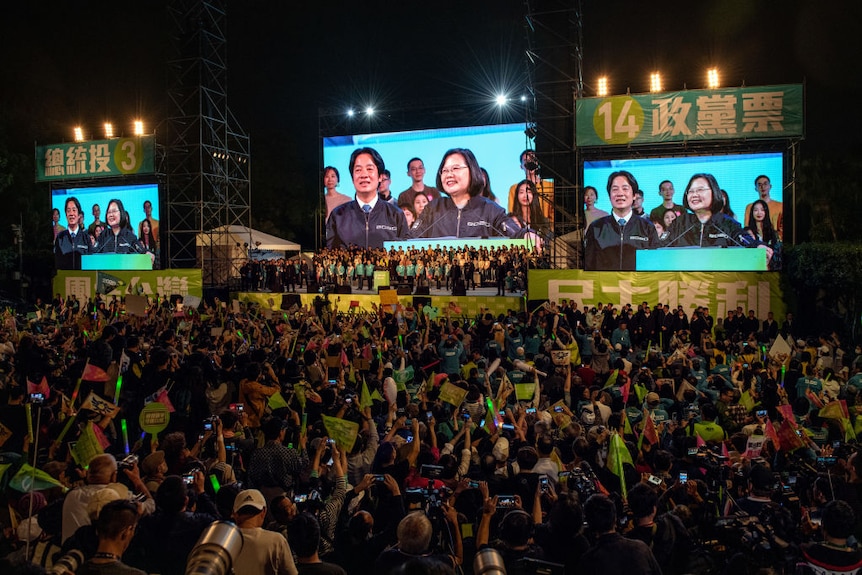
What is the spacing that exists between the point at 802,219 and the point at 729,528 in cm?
3524

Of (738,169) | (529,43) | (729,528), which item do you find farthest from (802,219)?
(729,528)

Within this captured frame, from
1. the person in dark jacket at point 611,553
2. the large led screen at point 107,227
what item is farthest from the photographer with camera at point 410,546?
Answer: the large led screen at point 107,227

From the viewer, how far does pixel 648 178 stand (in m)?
19.7

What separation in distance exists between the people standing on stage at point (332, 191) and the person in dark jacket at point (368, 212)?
45cm

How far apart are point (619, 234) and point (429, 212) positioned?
1274 centimetres

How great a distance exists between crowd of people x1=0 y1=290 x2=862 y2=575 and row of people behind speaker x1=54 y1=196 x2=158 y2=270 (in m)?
16.5

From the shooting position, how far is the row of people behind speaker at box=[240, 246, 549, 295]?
23547 millimetres

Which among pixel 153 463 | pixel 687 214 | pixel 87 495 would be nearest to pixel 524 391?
pixel 153 463

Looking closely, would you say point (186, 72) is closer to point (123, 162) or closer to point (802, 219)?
point (123, 162)

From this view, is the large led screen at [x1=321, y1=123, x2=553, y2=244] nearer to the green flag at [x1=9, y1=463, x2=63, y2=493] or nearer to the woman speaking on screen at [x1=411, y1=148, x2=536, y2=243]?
the woman speaking on screen at [x1=411, y1=148, x2=536, y2=243]

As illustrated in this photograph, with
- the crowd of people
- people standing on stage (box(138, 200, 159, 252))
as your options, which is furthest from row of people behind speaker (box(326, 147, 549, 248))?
the crowd of people

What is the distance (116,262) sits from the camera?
26312 mm

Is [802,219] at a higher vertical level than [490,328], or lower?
higher

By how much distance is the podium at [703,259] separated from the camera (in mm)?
19109
